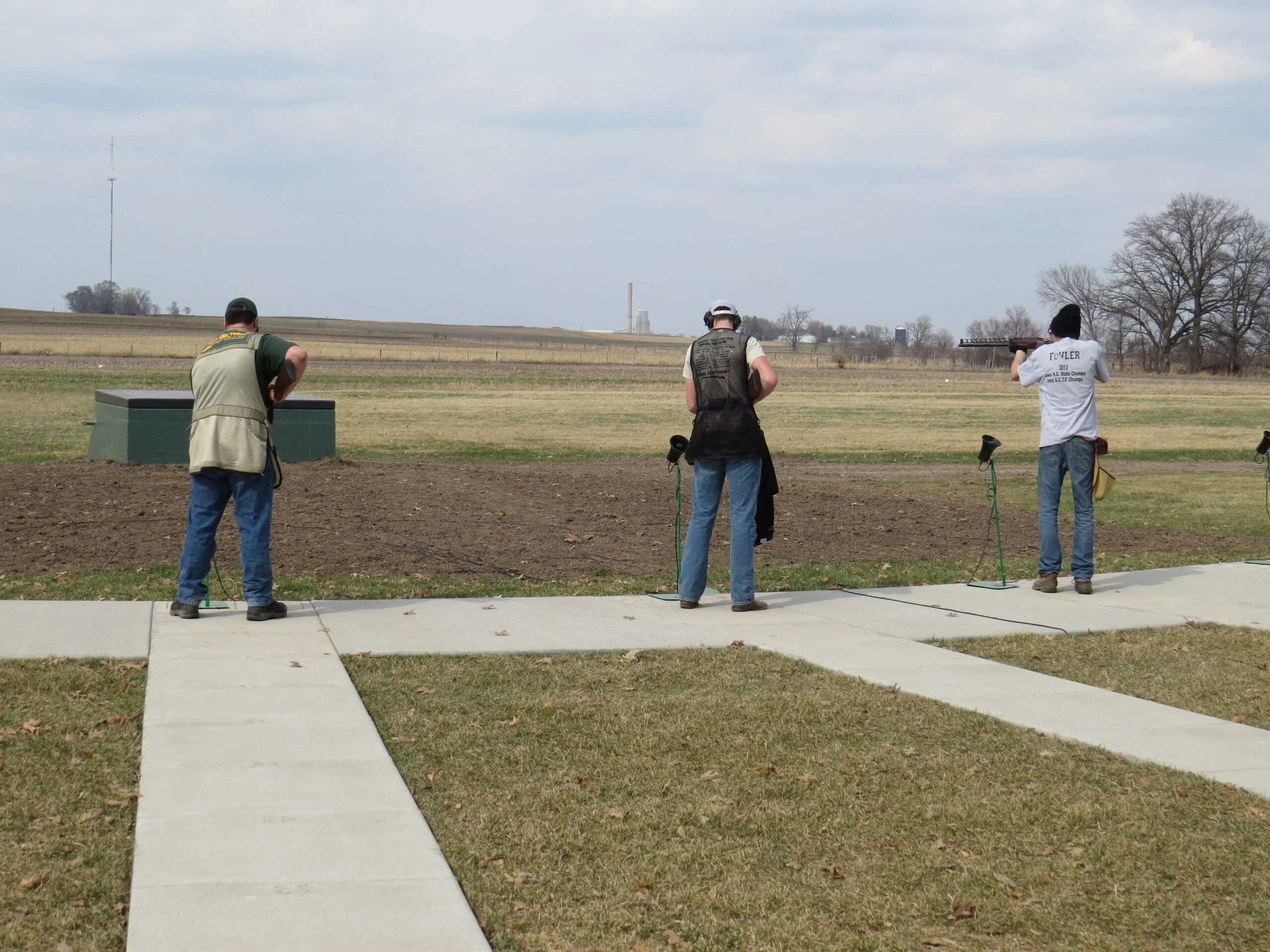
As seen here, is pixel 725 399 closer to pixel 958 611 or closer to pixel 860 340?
pixel 958 611

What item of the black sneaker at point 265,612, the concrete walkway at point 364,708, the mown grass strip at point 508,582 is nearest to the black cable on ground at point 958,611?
the concrete walkway at point 364,708

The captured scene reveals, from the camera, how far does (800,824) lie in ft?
14.0

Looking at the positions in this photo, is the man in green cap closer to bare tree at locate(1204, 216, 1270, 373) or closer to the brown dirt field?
the brown dirt field

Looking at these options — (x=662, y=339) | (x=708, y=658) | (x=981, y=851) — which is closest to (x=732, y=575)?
(x=708, y=658)

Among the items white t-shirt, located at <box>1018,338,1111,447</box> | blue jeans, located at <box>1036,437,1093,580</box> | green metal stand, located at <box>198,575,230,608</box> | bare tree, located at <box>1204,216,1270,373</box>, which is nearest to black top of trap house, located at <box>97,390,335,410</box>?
green metal stand, located at <box>198,575,230,608</box>

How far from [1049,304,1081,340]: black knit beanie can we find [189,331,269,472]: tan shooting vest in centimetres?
547

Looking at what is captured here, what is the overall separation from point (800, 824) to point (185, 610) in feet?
14.5

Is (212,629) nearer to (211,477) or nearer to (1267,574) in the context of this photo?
(211,477)

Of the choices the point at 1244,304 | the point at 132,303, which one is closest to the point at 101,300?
the point at 132,303

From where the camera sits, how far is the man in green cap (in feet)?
23.5

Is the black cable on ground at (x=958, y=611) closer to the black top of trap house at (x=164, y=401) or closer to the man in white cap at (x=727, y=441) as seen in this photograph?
the man in white cap at (x=727, y=441)

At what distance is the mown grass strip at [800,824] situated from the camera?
354 cm

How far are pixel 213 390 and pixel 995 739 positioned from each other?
183 inches

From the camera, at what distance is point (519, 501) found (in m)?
13.2
